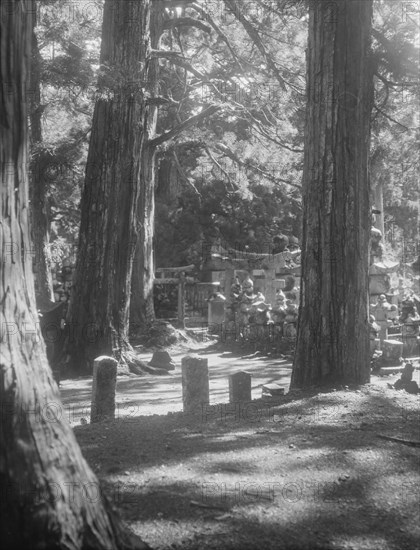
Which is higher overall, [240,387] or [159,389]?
[240,387]

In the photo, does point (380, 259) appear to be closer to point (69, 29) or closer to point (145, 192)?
point (145, 192)

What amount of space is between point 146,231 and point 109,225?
22.5 feet

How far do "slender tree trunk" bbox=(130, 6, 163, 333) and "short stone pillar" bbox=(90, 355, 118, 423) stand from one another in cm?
1068

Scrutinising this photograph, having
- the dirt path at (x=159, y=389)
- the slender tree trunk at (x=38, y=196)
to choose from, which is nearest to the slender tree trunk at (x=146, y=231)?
the slender tree trunk at (x=38, y=196)

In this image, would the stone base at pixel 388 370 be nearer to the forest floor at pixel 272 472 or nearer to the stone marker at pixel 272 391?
the stone marker at pixel 272 391

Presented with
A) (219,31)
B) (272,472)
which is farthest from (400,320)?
(272,472)

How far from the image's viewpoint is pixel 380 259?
15766 mm

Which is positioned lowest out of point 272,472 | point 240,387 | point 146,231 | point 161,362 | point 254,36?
point 161,362

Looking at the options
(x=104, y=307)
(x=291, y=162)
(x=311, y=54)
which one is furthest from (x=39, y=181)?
(x=311, y=54)

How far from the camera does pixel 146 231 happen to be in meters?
19.2

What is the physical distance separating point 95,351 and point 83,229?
2.26m

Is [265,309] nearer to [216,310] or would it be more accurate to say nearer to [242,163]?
[242,163]

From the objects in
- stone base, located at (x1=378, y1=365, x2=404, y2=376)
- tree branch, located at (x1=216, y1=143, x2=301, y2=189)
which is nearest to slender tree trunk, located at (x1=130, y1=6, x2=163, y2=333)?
tree branch, located at (x1=216, y1=143, x2=301, y2=189)

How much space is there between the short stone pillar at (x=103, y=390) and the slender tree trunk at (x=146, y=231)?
10677mm
